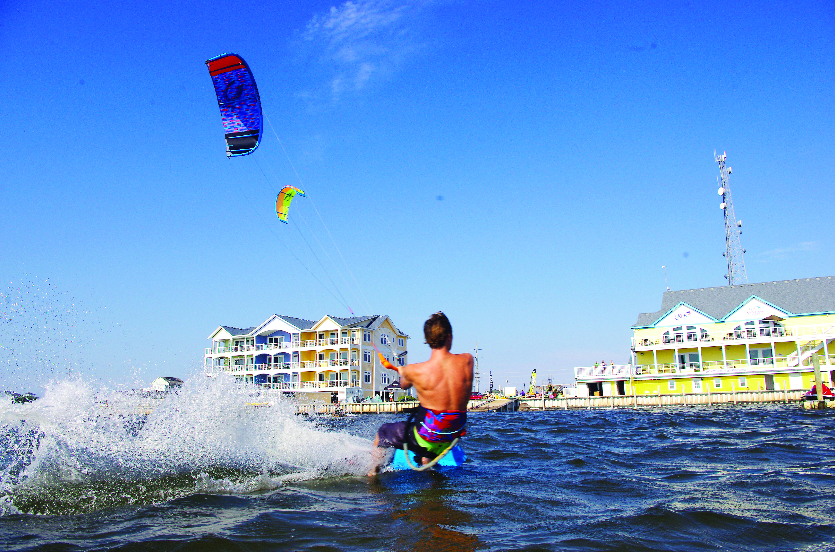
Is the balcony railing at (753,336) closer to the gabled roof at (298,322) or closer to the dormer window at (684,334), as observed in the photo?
the dormer window at (684,334)

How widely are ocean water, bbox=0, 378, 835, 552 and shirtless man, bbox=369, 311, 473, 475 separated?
659 millimetres

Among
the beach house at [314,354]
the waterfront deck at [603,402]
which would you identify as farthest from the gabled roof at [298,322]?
the waterfront deck at [603,402]

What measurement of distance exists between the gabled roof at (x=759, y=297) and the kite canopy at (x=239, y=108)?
39.4 meters

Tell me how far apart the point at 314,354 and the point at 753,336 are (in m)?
Result: 37.1

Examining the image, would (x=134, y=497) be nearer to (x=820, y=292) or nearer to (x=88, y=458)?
(x=88, y=458)

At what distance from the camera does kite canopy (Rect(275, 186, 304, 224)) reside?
21875 millimetres

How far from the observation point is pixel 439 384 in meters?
5.70

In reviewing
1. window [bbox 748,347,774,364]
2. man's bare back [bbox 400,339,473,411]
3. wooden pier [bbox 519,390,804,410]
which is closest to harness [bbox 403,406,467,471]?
man's bare back [bbox 400,339,473,411]

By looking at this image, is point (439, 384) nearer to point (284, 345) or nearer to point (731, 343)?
point (731, 343)

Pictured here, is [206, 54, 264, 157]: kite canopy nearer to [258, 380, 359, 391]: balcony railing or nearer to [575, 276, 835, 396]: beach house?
[258, 380, 359, 391]: balcony railing

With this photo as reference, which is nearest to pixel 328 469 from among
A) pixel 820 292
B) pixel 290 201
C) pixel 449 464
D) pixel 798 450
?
pixel 449 464

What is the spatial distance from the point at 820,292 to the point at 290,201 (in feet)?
133

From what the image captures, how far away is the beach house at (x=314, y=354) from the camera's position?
50.4m

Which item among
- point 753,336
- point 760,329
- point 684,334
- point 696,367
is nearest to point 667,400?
point 696,367
